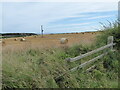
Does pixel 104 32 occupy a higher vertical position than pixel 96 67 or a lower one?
higher

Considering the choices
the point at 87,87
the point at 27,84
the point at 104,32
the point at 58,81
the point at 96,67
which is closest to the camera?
the point at 27,84

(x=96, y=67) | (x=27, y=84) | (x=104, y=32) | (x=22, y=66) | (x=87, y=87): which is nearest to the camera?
(x=27, y=84)

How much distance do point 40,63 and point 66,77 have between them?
27.2 inches

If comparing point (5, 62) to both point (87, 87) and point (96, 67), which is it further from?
point (96, 67)

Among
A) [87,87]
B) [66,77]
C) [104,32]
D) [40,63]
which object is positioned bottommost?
[87,87]

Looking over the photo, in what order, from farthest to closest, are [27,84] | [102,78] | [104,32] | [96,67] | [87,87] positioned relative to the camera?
[104,32]
[96,67]
[102,78]
[87,87]
[27,84]

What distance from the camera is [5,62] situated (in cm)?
351

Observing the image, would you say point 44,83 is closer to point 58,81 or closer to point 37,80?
point 37,80

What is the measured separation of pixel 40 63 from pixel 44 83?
0.76 metres

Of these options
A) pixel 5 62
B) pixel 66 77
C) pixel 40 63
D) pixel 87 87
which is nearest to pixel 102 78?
pixel 87 87

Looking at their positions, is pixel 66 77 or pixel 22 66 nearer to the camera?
pixel 22 66

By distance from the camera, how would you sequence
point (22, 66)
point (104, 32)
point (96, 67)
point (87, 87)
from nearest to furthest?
point (22, 66)
point (87, 87)
point (96, 67)
point (104, 32)

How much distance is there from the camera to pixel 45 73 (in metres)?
3.64

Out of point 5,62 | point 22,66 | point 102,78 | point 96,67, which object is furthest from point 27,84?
point 96,67
